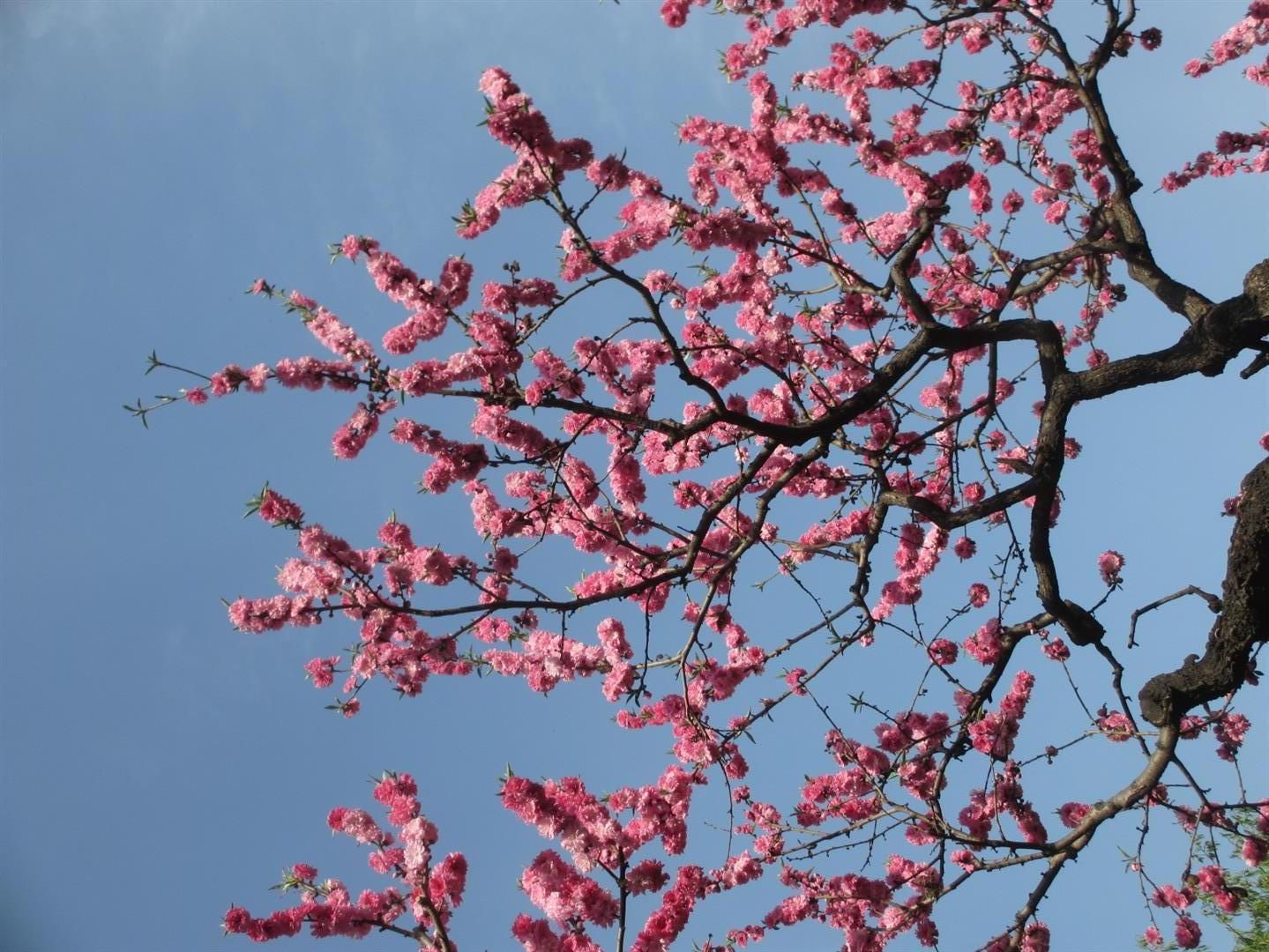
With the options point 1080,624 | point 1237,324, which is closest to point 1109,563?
point 1080,624

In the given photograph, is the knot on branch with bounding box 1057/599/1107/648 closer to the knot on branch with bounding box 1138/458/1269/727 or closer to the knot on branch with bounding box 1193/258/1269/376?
the knot on branch with bounding box 1138/458/1269/727

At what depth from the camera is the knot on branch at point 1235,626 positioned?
5.09m

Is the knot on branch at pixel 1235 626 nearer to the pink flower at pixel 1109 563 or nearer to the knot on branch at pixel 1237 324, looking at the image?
the knot on branch at pixel 1237 324

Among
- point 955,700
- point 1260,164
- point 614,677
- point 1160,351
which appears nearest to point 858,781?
point 955,700

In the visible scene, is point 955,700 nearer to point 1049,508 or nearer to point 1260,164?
point 1049,508

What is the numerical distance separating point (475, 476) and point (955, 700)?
431 centimetres

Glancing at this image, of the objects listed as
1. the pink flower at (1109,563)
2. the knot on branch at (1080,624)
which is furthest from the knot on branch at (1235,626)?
the pink flower at (1109,563)

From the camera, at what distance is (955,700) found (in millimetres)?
7305

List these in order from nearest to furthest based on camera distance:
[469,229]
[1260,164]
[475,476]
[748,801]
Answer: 1. [469,229]
2. [475,476]
3. [748,801]
4. [1260,164]

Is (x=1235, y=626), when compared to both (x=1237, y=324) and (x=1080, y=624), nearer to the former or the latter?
(x=1080, y=624)

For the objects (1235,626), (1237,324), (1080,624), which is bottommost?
(1235,626)

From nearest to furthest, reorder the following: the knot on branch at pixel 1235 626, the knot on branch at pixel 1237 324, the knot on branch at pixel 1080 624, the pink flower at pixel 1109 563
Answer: the knot on branch at pixel 1235 626, the knot on branch at pixel 1237 324, the knot on branch at pixel 1080 624, the pink flower at pixel 1109 563

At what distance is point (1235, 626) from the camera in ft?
17.1

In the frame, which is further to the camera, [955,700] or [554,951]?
[955,700]
